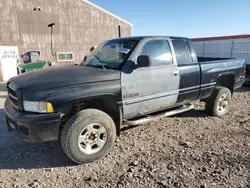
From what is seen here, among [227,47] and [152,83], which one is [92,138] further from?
[227,47]

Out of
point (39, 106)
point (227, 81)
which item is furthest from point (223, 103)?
point (39, 106)

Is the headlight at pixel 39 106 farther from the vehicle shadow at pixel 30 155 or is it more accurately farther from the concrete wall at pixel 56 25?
the concrete wall at pixel 56 25

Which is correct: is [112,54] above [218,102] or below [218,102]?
above

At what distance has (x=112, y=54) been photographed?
12.8 feet

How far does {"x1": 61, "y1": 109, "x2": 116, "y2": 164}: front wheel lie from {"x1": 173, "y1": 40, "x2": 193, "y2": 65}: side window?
6.67ft

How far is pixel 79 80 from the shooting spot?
2.99 m

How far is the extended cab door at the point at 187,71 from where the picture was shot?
13.6 feet

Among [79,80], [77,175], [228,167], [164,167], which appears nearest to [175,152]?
[164,167]

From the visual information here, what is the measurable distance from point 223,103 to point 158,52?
103 inches

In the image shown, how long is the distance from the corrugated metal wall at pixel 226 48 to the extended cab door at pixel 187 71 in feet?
35.5

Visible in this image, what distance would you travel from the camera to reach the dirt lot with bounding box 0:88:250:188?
271 centimetres

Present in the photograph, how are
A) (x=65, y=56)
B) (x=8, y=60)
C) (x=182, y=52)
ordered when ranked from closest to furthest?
1. (x=182, y=52)
2. (x=8, y=60)
3. (x=65, y=56)

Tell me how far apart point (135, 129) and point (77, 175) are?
1.84m

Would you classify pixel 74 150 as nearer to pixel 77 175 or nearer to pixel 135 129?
pixel 77 175
